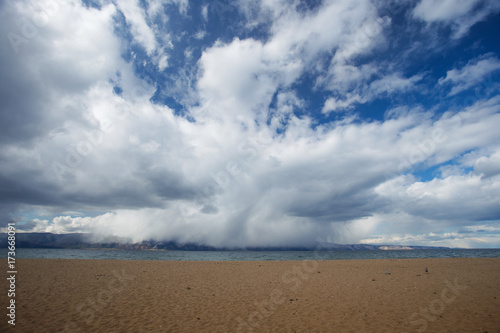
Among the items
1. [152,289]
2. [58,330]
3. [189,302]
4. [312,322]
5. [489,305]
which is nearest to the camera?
[58,330]

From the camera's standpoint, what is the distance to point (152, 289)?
18.0m

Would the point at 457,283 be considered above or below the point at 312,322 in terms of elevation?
below

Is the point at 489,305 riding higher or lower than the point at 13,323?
lower

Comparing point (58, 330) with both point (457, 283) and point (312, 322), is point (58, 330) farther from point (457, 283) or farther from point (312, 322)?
point (457, 283)

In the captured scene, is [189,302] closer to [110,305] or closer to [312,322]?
[110,305]

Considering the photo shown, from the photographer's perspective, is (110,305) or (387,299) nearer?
(110,305)

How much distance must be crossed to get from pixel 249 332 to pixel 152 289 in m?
11.5

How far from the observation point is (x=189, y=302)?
14.5m

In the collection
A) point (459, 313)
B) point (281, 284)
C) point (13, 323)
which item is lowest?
point (281, 284)

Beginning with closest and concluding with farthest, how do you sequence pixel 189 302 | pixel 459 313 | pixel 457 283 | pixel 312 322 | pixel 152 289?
pixel 312 322 < pixel 459 313 < pixel 189 302 < pixel 152 289 < pixel 457 283

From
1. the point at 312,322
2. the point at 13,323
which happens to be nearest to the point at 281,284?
the point at 312,322

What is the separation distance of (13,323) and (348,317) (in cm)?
1616

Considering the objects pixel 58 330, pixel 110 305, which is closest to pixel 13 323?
pixel 58 330

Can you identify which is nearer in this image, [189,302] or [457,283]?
[189,302]
